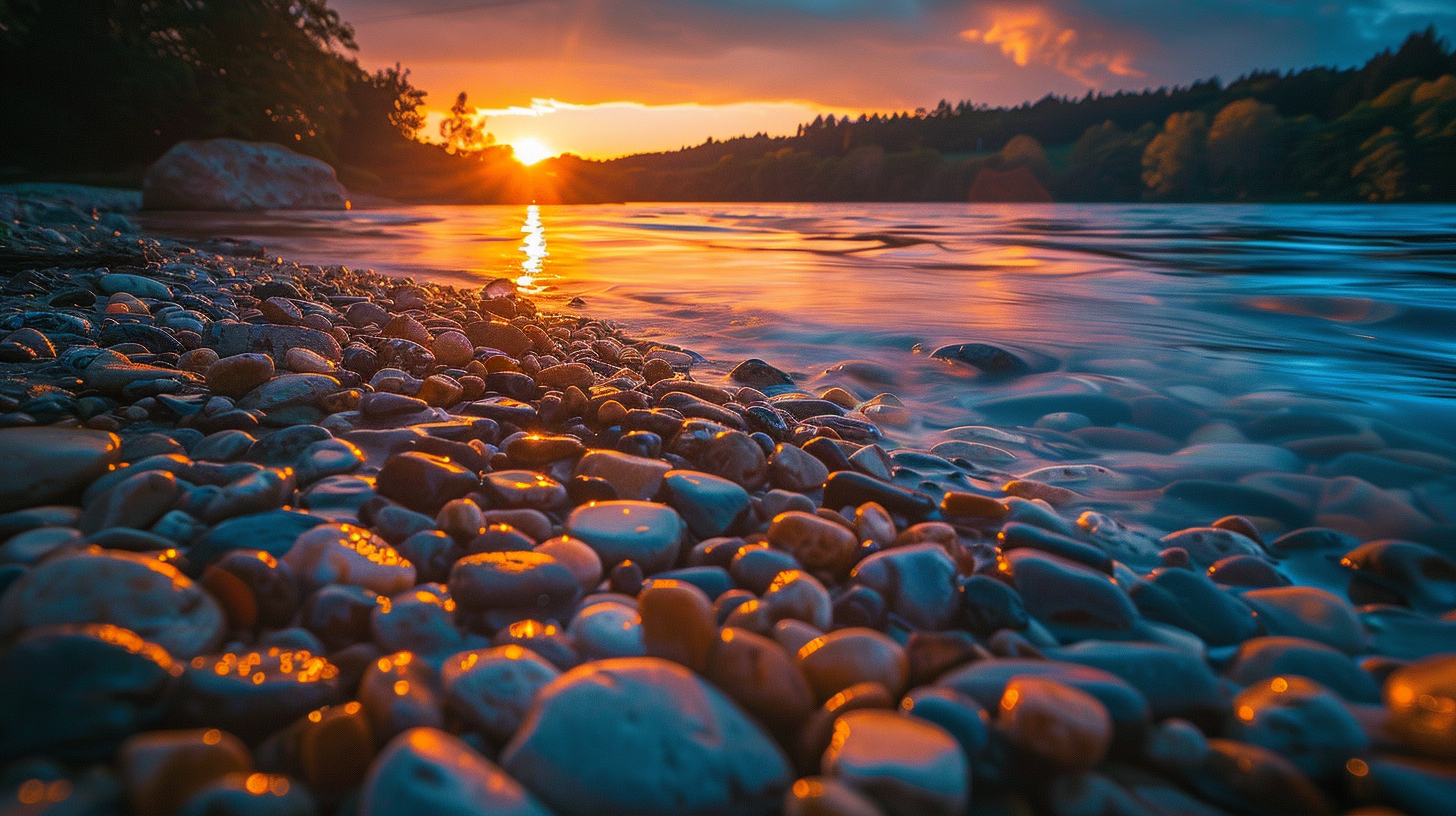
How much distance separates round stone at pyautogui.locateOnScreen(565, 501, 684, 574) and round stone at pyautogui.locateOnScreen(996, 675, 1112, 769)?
28.6 inches

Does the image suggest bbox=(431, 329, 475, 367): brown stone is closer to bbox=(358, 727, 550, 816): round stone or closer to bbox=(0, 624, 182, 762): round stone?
bbox=(0, 624, 182, 762): round stone

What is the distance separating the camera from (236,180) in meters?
20.1

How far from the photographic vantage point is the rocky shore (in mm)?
847

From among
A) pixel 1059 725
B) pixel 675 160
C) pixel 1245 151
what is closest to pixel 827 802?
pixel 1059 725

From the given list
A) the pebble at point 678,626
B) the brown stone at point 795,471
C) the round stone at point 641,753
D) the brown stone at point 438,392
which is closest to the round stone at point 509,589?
the pebble at point 678,626

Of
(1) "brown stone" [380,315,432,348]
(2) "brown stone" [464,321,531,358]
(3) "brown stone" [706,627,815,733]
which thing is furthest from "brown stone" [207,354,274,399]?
(3) "brown stone" [706,627,815,733]

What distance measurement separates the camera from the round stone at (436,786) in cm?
75

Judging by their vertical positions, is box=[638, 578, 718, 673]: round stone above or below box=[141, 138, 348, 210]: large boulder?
below

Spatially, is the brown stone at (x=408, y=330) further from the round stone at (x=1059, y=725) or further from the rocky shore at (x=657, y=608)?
the round stone at (x=1059, y=725)

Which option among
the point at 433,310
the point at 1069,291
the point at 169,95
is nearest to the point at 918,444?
the point at 433,310

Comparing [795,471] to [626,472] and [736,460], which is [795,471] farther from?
[626,472]

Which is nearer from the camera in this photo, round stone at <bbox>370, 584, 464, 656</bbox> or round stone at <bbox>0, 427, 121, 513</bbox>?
round stone at <bbox>370, 584, 464, 656</bbox>

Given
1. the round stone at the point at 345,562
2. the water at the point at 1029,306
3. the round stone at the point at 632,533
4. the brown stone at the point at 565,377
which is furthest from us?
the water at the point at 1029,306

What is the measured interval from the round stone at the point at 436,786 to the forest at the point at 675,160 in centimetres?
2141
